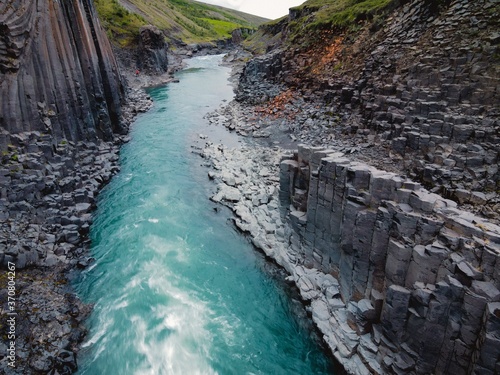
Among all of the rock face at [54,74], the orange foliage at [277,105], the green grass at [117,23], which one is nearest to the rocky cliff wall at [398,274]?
the rock face at [54,74]

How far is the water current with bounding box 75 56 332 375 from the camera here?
1380 centimetres

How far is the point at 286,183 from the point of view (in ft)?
66.8

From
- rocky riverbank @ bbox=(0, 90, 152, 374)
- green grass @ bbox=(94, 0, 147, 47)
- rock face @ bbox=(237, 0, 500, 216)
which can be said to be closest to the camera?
rocky riverbank @ bbox=(0, 90, 152, 374)

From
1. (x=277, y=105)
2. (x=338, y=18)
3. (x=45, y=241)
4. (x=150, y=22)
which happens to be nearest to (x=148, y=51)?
(x=277, y=105)

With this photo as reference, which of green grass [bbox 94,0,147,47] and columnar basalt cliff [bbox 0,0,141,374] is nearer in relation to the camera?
columnar basalt cliff [bbox 0,0,141,374]

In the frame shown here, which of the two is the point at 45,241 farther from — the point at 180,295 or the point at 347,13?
the point at 347,13

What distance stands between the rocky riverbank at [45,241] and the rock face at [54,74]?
192cm

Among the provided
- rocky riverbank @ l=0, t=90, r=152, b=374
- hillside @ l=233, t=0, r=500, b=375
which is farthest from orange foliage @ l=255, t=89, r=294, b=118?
rocky riverbank @ l=0, t=90, r=152, b=374

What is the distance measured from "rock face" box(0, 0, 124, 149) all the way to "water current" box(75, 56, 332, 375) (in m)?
8.13

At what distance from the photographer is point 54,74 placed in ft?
89.8

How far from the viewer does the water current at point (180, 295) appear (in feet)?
45.3

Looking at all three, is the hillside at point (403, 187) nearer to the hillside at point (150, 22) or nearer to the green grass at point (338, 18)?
Answer: the green grass at point (338, 18)

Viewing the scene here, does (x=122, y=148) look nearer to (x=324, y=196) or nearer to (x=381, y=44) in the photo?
(x=324, y=196)

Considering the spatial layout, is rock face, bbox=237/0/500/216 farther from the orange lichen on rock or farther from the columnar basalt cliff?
the columnar basalt cliff
